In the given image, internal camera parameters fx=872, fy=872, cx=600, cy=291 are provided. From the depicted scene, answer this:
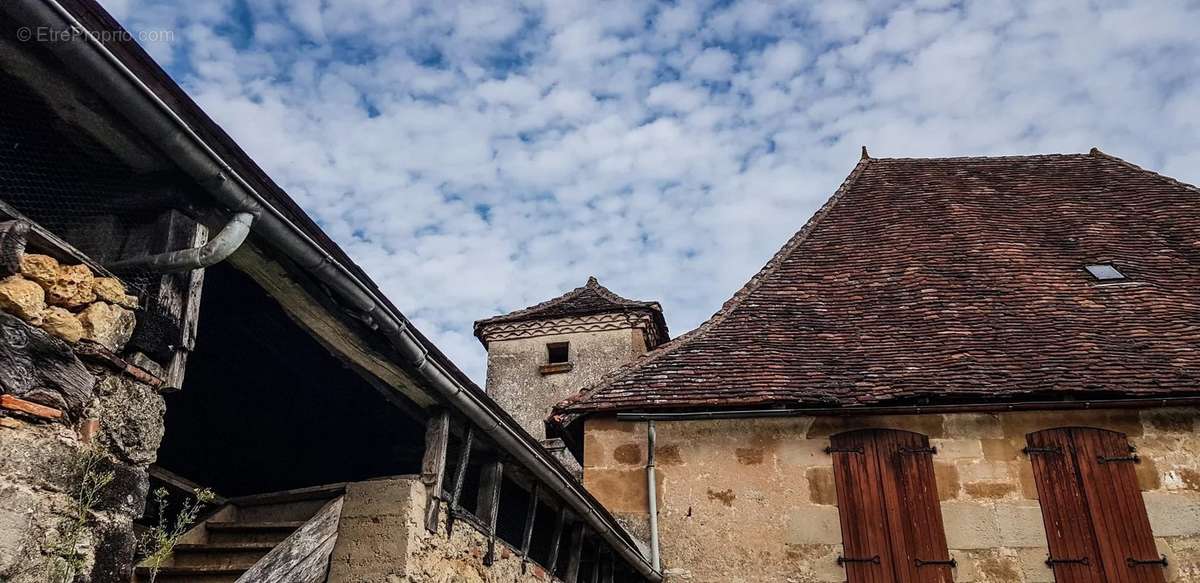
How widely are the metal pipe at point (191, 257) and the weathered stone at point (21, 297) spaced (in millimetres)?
317

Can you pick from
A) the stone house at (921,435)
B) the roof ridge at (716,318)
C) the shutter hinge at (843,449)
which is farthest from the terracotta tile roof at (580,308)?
the shutter hinge at (843,449)

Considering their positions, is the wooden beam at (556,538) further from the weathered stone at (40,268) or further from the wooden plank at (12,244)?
the wooden plank at (12,244)

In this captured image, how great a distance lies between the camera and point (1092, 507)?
7.21 meters

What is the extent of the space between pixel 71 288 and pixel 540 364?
13948mm

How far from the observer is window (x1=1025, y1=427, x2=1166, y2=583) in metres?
6.96

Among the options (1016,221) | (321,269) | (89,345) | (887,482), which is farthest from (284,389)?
(1016,221)

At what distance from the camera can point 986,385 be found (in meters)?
7.47

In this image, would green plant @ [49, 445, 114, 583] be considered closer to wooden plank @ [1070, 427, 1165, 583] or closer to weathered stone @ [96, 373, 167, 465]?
weathered stone @ [96, 373, 167, 465]

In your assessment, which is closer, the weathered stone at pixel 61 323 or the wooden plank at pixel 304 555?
the weathered stone at pixel 61 323

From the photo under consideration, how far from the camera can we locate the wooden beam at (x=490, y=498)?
191 inches

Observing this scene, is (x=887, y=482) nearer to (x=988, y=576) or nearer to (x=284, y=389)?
(x=988, y=576)

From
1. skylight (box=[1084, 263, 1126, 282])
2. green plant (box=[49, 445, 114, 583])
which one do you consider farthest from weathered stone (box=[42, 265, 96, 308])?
skylight (box=[1084, 263, 1126, 282])

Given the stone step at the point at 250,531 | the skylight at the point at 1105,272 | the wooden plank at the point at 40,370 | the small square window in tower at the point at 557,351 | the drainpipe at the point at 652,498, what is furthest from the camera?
the small square window in tower at the point at 557,351

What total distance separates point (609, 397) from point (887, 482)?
2.54 metres
